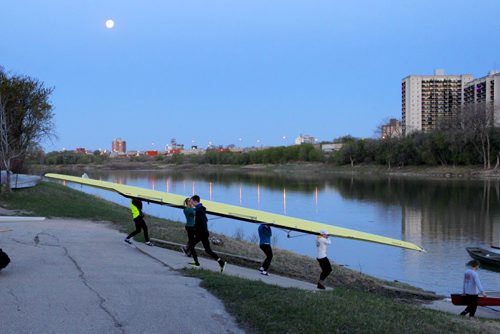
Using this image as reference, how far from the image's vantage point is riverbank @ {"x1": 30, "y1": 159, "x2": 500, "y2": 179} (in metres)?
91.8

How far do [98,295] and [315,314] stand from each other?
3657 millimetres

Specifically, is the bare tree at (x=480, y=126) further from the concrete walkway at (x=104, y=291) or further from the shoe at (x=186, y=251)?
the shoe at (x=186, y=251)

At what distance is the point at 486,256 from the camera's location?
20.9 m

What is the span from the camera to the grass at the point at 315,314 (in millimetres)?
6910

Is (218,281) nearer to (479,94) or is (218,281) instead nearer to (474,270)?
(474,270)

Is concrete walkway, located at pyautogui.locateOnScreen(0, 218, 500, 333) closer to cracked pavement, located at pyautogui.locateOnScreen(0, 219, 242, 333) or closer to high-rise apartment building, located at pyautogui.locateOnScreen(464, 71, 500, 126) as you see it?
cracked pavement, located at pyautogui.locateOnScreen(0, 219, 242, 333)

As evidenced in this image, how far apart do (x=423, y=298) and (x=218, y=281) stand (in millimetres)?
Result: 7573

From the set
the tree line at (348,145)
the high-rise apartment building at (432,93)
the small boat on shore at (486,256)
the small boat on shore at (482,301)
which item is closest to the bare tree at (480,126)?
→ the tree line at (348,145)

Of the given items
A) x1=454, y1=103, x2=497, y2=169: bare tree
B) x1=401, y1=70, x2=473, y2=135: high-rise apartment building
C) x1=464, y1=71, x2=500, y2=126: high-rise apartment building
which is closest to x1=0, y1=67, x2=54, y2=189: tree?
x1=454, y1=103, x2=497, y2=169: bare tree

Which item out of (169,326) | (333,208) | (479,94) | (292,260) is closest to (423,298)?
(292,260)

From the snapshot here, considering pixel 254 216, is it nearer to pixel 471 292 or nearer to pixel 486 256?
pixel 471 292

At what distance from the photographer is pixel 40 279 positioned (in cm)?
1003

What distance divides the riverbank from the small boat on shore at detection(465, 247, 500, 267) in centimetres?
4316

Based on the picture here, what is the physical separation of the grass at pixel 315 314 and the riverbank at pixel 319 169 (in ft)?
160
